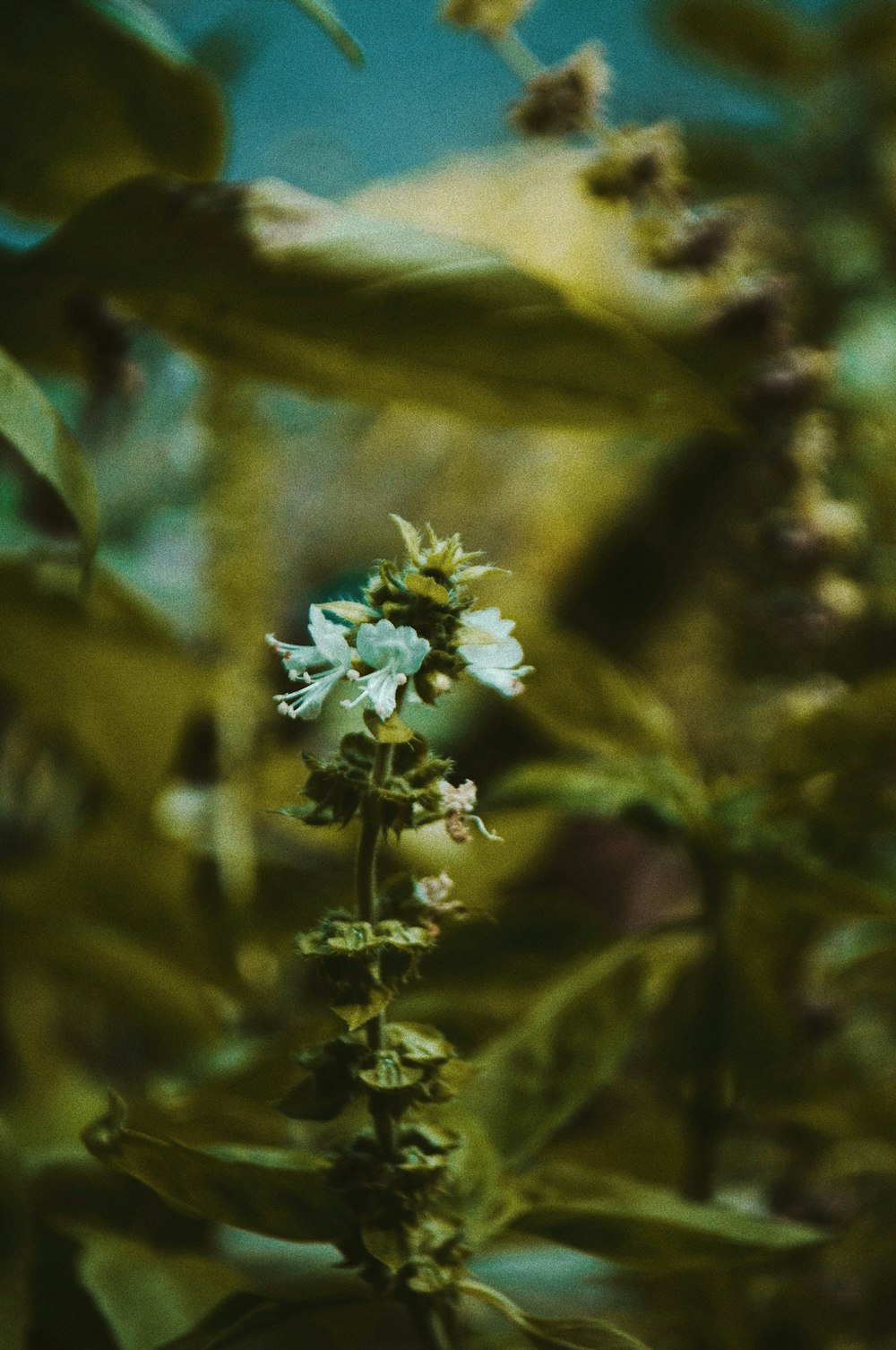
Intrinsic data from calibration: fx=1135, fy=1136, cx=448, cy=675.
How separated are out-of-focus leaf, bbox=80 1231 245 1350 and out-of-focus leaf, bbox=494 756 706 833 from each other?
10.2 inches

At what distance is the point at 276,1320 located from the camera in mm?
382

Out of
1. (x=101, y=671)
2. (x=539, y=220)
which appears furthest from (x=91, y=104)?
(x=539, y=220)

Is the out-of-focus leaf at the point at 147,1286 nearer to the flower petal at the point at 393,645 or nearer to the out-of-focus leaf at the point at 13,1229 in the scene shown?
the out-of-focus leaf at the point at 13,1229

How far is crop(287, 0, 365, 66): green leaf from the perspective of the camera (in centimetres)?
44

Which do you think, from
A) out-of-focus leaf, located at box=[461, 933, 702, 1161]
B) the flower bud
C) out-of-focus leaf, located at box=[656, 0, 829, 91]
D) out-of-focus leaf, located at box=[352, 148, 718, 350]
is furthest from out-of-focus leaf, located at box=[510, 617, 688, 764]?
out-of-focus leaf, located at box=[656, 0, 829, 91]

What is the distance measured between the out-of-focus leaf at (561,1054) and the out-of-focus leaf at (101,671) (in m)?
0.35

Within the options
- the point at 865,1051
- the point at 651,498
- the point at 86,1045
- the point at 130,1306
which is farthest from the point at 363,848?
the point at 651,498

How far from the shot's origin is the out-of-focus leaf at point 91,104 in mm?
521

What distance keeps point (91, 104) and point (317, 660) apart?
1.22ft

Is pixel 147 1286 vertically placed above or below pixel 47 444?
below

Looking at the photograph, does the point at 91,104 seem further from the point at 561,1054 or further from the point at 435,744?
the point at 435,744

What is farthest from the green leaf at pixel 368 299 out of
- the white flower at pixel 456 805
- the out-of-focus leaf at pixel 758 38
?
the out-of-focus leaf at pixel 758 38

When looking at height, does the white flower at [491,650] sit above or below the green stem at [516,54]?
below

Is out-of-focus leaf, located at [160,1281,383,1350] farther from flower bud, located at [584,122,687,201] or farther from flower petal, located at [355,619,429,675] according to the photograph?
flower bud, located at [584,122,687,201]
